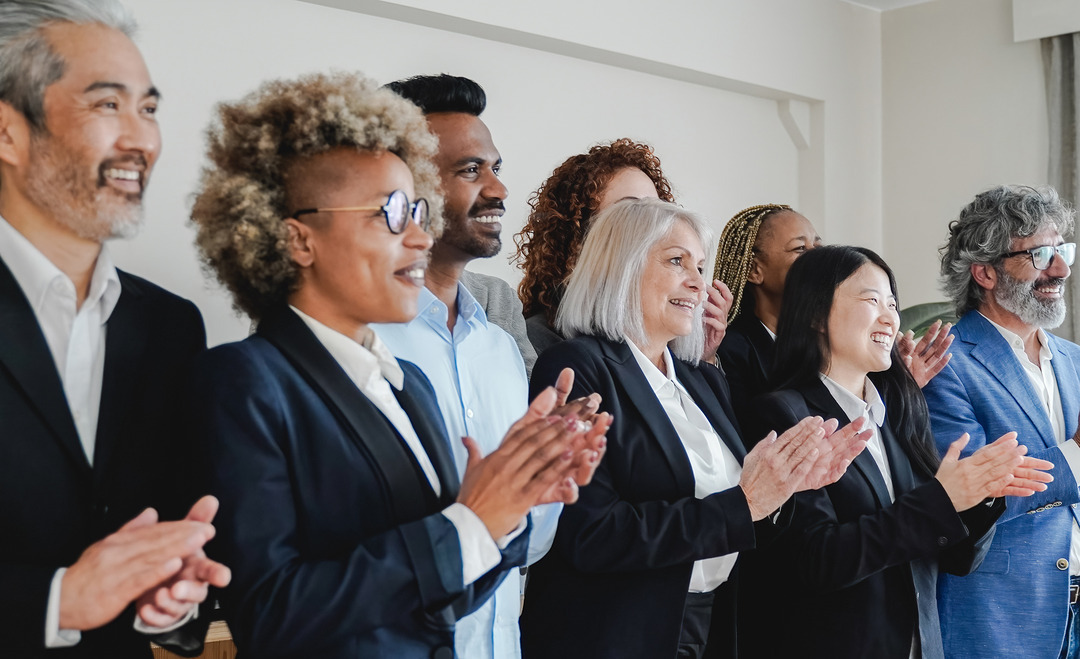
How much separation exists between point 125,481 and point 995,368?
2.49 metres

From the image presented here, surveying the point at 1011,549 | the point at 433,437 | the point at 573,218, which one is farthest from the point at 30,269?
the point at 1011,549

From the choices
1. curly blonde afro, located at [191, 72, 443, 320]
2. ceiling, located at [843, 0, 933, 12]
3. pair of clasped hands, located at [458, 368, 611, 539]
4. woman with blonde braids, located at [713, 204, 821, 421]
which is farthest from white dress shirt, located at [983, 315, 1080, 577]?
ceiling, located at [843, 0, 933, 12]

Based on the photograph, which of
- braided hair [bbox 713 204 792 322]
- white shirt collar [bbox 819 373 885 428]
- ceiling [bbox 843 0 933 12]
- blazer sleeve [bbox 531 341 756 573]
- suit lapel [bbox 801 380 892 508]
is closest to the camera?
blazer sleeve [bbox 531 341 756 573]

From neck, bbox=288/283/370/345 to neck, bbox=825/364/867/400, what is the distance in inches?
59.7

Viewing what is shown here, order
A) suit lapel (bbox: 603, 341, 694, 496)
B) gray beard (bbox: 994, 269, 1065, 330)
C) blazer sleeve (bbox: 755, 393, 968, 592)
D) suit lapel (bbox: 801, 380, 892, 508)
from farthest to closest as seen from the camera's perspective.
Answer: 1. gray beard (bbox: 994, 269, 1065, 330)
2. suit lapel (bbox: 801, 380, 892, 508)
3. blazer sleeve (bbox: 755, 393, 968, 592)
4. suit lapel (bbox: 603, 341, 694, 496)

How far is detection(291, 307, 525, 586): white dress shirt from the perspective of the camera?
138 cm

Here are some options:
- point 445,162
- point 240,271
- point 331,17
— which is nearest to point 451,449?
point 240,271

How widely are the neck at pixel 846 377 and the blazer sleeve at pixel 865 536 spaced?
326mm

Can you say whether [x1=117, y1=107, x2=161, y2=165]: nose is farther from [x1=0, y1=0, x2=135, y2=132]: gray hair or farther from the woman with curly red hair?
the woman with curly red hair

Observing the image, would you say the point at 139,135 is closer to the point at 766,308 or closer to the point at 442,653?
the point at 442,653

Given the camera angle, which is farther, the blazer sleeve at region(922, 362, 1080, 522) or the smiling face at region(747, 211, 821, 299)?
the smiling face at region(747, 211, 821, 299)

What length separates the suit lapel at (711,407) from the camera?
2.31 meters

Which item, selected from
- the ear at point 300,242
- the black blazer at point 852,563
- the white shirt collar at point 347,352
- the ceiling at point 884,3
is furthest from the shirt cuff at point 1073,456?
the ceiling at point 884,3

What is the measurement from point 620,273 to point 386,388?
955mm
